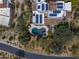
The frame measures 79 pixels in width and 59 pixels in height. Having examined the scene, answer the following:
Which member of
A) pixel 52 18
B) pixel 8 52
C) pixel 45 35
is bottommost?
pixel 8 52

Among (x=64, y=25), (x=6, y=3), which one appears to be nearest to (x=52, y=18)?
(x=64, y=25)

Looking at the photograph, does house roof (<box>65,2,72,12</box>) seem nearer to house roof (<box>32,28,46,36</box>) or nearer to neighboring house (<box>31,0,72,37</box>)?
neighboring house (<box>31,0,72,37</box>)

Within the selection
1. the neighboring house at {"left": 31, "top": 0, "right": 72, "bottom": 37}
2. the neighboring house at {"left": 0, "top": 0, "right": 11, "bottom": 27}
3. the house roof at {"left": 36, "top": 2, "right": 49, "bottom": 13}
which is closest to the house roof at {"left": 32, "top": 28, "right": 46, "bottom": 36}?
the neighboring house at {"left": 31, "top": 0, "right": 72, "bottom": 37}

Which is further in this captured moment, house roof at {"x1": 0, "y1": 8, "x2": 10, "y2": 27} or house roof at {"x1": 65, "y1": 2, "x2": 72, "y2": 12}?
house roof at {"x1": 0, "y1": 8, "x2": 10, "y2": 27}

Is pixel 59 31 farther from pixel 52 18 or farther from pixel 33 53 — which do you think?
pixel 33 53

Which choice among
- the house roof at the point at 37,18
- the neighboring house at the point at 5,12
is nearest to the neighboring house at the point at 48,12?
the house roof at the point at 37,18

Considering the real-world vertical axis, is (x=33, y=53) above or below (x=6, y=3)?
below

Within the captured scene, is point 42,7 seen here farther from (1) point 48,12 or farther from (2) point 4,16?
(2) point 4,16

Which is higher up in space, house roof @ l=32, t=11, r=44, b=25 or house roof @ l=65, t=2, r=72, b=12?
house roof @ l=65, t=2, r=72, b=12
